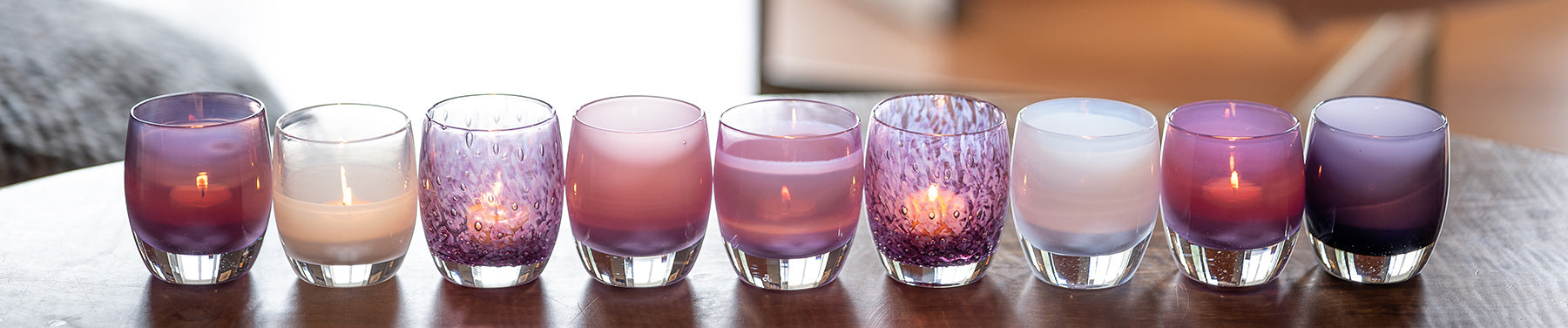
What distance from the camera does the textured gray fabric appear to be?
4.36 feet

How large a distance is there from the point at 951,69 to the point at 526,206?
2.15 m

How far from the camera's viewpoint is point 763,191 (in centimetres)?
65

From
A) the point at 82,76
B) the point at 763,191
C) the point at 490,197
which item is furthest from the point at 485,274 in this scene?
the point at 82,76

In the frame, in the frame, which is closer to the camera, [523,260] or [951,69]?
[523,260]

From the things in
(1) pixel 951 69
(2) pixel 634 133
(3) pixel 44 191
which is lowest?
(1) pixel 951 69

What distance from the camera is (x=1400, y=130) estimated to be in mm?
722

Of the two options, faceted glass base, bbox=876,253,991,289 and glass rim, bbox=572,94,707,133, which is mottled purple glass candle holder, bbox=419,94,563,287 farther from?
faceted glass base, bbox=876,253,991,289

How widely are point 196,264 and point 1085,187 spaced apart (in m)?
0.46

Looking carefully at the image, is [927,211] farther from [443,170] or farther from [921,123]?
[443,170]

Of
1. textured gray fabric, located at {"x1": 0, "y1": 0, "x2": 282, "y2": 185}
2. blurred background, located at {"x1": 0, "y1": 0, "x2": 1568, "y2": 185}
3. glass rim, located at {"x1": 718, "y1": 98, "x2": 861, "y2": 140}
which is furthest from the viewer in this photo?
blurred background, located at {"x1": 0, "y1": 0, "x2": 1568, "y2": 185}

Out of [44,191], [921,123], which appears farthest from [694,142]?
[44,191]

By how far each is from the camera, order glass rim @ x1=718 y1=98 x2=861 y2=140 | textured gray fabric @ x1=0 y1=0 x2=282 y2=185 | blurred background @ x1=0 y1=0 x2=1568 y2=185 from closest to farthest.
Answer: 1. glass rim @ x1=718 y1=98 x2=861 y2=140
2. textured gray fabric @ x1=0 y1=0 x2=282 y2=185
3. blurred background @ x1=0 y1=0 x2=1568 y2=185

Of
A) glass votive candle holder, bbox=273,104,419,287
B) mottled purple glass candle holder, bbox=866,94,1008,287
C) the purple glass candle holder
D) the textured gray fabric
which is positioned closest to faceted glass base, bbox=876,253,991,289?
mottled purple glass candle holder, bbox=866,94,1008,287

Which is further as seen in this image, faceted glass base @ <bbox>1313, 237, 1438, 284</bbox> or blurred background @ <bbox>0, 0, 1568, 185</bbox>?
blurred background @ <bbox>0, 0, 1568, 185</bbox>
